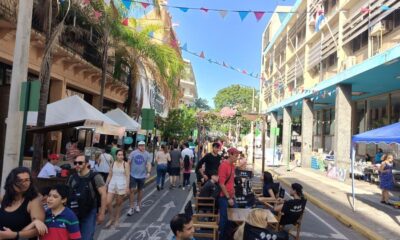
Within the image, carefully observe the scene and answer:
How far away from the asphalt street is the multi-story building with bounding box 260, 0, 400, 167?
272 inches

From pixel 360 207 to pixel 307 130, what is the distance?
18064 millimetres

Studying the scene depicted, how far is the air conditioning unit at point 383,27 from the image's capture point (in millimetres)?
19712

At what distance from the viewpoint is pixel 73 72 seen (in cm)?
2025

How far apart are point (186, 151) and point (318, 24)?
633 inches

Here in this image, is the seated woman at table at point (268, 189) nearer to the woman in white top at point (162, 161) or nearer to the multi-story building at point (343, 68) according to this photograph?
the woman in white top at point (162, 161)

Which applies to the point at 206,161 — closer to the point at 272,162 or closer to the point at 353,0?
the point at 353,0

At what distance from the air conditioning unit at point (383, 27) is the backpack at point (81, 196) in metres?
17.5

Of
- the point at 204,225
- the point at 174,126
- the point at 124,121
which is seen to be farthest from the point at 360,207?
the point at 174,126

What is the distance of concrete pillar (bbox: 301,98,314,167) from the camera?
3105 centimetres

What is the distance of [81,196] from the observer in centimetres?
554

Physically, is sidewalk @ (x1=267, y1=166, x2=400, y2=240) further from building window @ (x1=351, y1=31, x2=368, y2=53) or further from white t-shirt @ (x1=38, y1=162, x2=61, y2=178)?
building window @ (x1=351, y1=31, x2=368, y2=53)

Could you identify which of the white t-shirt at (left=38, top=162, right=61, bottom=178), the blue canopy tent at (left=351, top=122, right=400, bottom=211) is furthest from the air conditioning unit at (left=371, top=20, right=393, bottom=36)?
the white t-shirt at (left=38, top=162, right=61, bottom=178)

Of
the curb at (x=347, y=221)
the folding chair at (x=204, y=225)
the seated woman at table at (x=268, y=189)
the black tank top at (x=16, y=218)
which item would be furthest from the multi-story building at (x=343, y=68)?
the black tank top at (x=16, y=218)

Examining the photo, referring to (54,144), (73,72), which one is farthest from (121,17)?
(54,144)
